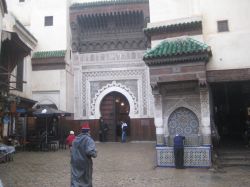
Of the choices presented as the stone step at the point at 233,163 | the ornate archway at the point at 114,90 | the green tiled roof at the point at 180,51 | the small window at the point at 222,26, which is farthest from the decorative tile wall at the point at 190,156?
the ornate archway at the point at 114,90

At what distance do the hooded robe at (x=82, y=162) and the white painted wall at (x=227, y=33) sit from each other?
5.08 metres

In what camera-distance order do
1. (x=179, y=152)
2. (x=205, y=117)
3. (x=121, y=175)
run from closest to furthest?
(x=121, y=175) → (x=179, y=152) → (x=205, y=117)

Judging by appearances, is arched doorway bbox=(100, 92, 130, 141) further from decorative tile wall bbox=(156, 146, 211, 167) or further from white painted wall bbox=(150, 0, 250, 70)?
Result: white painted wall bbox=(150, 0, 250, 70)

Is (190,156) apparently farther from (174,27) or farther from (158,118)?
(174,27)

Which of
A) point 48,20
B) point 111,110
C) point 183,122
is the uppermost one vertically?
point 48,20

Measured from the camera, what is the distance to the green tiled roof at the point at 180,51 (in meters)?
8.27

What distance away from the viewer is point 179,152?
8.41 meters

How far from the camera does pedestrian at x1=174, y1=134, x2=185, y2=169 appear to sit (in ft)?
27.6

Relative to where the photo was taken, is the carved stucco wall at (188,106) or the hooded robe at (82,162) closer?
the hooded robe at (82,162)

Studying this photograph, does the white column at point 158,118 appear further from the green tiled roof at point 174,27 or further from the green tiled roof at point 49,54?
the green tiled roof at point 49,54

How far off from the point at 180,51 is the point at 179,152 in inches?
107

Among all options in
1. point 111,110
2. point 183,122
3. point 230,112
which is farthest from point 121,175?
point 111,110

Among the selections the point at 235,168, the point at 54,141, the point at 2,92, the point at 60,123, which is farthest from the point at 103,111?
the point at 235,168

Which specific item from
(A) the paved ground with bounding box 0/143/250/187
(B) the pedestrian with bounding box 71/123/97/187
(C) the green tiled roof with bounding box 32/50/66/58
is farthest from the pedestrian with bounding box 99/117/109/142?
(B) the pedestrian with bounding box 71/123/97/187
